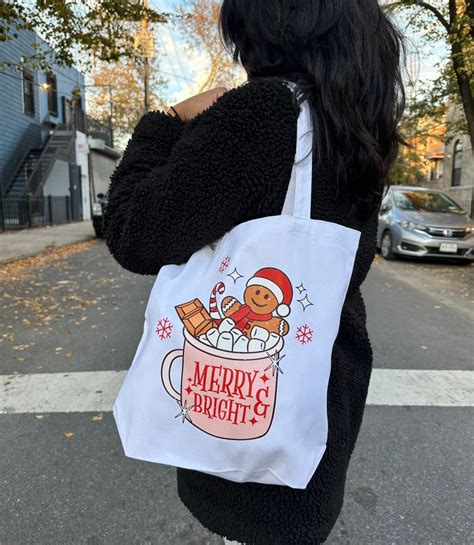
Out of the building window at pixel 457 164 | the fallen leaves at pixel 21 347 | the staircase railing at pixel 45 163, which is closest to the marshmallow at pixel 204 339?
the fallen leaves at pixel 21 347

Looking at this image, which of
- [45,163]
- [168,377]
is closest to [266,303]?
[168,377]

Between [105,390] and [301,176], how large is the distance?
113 inches

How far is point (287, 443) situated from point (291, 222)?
0.43 metres

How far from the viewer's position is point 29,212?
56.2 ft

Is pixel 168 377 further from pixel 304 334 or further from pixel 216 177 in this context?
pixel 216 177

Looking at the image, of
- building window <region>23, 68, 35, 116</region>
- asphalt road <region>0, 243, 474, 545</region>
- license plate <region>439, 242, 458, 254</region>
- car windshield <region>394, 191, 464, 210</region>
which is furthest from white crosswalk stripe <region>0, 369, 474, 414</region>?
building window <region>23, 68, 35, 116</region>

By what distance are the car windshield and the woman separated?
10.0 m

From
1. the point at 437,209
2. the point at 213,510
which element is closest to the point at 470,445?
the point at 213,510

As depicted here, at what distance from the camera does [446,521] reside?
2115 millimetres

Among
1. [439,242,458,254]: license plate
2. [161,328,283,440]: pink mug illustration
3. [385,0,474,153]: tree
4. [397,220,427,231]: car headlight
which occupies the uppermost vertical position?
[385,0,474,153]: tree

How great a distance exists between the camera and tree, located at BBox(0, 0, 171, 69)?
22.3 ft

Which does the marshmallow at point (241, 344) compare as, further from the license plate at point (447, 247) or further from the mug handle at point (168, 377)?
the license plate at point (447, 247)

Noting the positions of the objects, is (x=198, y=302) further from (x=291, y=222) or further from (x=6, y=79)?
(x=6, y=79)

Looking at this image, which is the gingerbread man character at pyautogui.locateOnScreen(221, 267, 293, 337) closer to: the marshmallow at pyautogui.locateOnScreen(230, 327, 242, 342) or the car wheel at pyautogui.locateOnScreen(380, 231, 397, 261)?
the marshmallow at pyautogui.locateOnScreen(230, 327, 242, 342)
